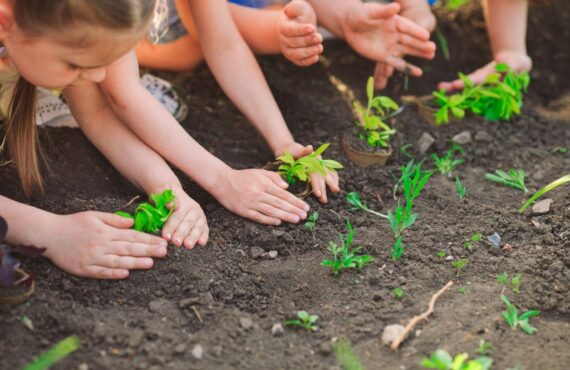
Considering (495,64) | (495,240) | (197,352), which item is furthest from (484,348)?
(495,64)

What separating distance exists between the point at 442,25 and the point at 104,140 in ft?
6.30

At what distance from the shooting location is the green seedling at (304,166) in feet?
8.30

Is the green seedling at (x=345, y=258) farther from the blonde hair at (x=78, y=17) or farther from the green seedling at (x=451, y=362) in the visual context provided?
the blonde hair at (x=78, y=17)

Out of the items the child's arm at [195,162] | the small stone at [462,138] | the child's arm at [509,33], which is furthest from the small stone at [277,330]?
the child's arm at [509,33]

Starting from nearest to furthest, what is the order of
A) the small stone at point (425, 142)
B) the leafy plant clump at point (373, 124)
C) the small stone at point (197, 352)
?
1. the small stone at point (197, 352)
2. the leafy plant clump at point (373, 124)
3. the small stone at point (425, 142)

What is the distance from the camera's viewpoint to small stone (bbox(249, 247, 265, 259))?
7.71 feet

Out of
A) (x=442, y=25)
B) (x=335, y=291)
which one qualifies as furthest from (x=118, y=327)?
(x=442, y=25)

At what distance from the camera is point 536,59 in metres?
3.67

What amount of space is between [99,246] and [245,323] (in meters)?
0.48

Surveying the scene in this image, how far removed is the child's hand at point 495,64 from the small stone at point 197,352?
Result: 1.82 meters

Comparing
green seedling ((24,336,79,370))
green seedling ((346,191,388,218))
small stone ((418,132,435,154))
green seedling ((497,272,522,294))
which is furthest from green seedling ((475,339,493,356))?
small stone ((418,132,435,154))

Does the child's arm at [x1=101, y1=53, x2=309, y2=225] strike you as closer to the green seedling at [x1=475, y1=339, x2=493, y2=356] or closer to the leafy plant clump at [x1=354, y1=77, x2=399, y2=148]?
the leafy plant clump at [x1=354, y1=77, x2=399, y2=148]

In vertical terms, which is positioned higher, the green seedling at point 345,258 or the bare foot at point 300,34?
the bare foot at point 300,34

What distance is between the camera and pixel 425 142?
2.99 metres
